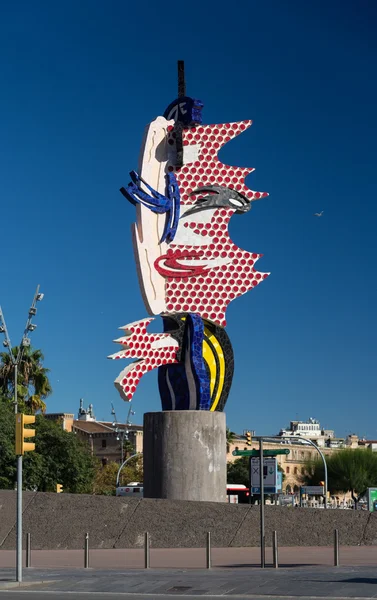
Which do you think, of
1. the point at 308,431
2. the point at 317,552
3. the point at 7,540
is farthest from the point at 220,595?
the point at 308,431

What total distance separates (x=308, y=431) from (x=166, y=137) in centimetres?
16538

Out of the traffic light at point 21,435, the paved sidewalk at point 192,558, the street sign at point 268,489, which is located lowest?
the paved sidewalk at point 192,558

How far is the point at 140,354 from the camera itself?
30.5 meters

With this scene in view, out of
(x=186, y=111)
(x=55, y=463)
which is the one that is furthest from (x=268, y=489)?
(x=55, y=463)

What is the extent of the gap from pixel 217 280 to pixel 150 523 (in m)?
8.14

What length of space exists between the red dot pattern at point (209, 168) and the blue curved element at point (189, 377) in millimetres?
4076

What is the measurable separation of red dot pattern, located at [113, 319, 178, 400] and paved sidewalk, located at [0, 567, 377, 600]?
1009 cm

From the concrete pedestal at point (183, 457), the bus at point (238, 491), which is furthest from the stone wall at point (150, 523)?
the bus at point (238, 491)

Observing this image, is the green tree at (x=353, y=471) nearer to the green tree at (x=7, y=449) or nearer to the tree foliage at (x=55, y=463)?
the tree foliage at (x=55, y=463)

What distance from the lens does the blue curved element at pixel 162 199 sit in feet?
103

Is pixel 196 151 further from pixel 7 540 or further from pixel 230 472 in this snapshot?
pixel 230 472

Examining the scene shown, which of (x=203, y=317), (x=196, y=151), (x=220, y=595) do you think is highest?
(x=196, y=151)

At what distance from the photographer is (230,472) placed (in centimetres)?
10031

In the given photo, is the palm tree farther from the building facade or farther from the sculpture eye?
the building facade
